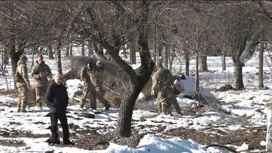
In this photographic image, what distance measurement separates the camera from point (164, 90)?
1700cm

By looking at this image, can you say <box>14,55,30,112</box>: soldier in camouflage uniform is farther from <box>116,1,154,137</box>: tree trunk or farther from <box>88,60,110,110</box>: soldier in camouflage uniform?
<box>116,1,154,137</box>: tree trunk

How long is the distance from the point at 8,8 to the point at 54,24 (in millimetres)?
881

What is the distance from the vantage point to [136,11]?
8.55 meters

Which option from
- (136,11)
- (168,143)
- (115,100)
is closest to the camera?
(136,11)

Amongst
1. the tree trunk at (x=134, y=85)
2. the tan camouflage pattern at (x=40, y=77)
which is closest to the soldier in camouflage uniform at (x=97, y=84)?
the tan camouflage pattern at (x=40, y=77)

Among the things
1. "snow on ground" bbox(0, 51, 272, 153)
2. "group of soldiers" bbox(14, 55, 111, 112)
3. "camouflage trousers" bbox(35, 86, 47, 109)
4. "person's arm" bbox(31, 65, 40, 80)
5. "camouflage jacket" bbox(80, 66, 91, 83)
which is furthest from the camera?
"camouflage jacket" bbox(80, 66, 91, 83)

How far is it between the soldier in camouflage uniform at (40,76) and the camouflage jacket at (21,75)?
363 millimetres

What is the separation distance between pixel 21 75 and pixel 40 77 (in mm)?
568

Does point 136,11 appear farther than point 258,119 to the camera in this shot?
No

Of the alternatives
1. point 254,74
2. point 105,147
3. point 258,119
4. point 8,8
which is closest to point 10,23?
point 8,8

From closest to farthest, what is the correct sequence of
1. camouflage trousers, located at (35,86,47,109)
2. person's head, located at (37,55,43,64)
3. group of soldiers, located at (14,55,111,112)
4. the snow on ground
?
the snow on ground
person's head, located at (37,55,43,64)
group of soldiers, located at (14,55,111,112)
camouflage trousers, located at (35,86,47,109)

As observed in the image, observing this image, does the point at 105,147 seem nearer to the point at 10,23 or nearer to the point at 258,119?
the point at 10,23

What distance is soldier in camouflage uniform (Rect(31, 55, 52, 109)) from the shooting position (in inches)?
620

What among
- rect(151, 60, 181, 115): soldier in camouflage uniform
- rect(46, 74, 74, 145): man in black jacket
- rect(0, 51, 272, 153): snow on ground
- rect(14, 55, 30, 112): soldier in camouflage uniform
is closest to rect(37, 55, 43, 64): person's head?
rect(14, 55, 30, 112): soldier in camouflage uniform
